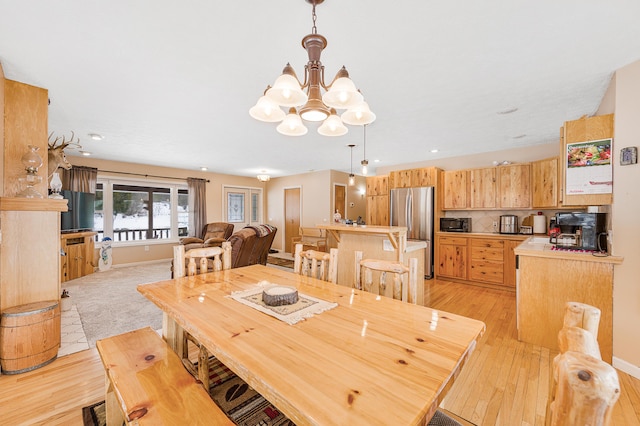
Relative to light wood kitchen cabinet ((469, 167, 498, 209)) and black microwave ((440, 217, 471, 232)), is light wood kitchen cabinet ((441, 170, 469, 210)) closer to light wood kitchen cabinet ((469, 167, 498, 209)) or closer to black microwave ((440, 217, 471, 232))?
light wood kitchen cabinet ((469, 167, 498, 209))

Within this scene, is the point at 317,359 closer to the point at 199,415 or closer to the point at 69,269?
the point at 199,415

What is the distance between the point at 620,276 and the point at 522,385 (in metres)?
1.23

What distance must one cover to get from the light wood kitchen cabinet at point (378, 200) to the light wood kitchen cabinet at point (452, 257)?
4.39 ft

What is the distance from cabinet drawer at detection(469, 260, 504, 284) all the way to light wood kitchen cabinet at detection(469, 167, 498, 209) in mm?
1012

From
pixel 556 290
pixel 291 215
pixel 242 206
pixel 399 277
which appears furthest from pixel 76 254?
pixel 556 290

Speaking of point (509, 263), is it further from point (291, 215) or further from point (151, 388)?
point (291, 215)

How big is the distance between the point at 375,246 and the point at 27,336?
322 cm

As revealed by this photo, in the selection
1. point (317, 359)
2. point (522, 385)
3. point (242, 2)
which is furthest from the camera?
point (522, 385)

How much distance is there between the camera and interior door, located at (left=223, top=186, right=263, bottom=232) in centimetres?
829

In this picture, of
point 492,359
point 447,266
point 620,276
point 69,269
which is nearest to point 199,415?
point 492,359

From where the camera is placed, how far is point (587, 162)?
2.37 meters

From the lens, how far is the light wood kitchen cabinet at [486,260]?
439cm

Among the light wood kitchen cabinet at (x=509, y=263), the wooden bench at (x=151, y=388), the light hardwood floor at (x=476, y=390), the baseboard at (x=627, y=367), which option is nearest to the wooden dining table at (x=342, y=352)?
the wooden bench at (x=151, y=388)

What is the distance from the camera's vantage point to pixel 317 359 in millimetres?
932
